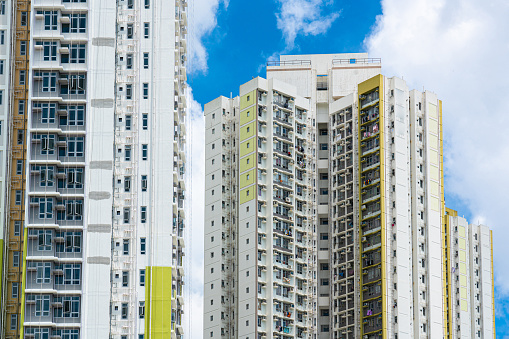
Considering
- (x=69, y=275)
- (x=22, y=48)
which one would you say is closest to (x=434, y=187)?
(x=69, y=275)

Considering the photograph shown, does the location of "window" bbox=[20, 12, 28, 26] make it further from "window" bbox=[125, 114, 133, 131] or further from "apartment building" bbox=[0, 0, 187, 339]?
"window" bbox=[125, 114, 133, 131]

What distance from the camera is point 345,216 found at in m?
148

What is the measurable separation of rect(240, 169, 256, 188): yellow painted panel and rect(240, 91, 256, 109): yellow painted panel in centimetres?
839

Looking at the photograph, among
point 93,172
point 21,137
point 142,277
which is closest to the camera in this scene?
point 142,277

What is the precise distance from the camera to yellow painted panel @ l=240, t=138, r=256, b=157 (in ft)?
471

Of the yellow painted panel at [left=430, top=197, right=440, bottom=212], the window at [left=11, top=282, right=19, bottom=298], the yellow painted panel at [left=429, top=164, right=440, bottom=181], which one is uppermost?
the yellow painted panel at [left=429, top=164, right=440, bottom=181]

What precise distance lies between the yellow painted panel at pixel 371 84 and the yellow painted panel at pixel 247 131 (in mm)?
14699

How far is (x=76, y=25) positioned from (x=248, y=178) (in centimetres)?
3275

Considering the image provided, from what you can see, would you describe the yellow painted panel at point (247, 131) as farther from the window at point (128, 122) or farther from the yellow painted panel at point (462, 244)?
the yellow painted panel at point (462, 244)

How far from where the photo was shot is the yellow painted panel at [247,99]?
145000mm

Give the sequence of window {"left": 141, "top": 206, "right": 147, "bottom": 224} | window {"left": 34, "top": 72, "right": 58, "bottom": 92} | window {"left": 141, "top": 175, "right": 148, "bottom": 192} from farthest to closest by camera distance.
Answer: window {"left": 34, "top": 72, "right": 58, "bottom": 92} → window {"left": 141, "top": 175, "right": 148, "bottom": 192} → window {"left": 141, "top": 206, "right": 147, "bottom": 224}

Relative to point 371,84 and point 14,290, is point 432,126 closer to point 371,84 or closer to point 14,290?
point 371,84

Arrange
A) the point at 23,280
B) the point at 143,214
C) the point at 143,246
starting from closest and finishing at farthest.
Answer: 1. the point at 23,280
2. the point at 143,246
3. the point at 143,214

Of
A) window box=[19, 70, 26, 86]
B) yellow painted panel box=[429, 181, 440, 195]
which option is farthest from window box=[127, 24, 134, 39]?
yellow painted panel box=[429, 181, 440, 195]
